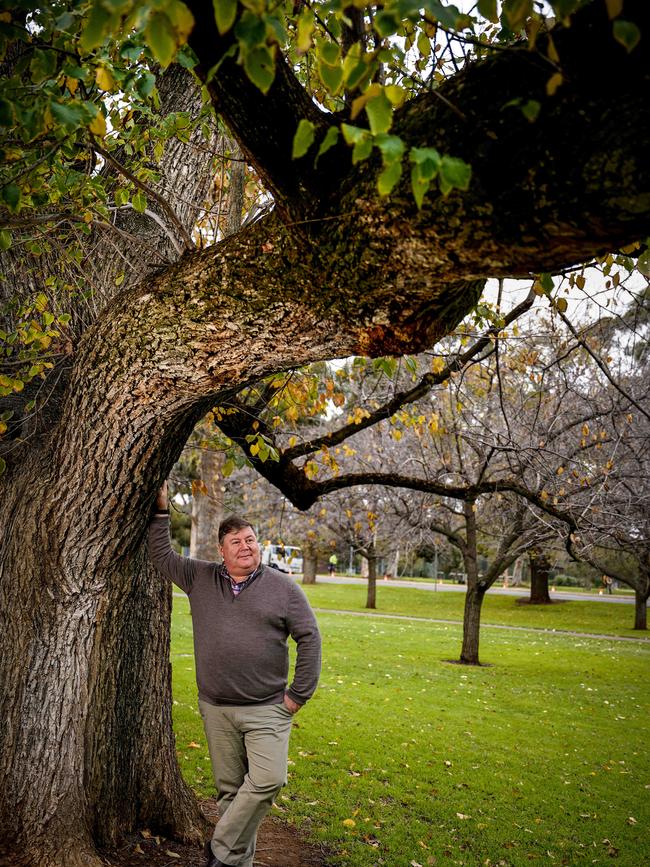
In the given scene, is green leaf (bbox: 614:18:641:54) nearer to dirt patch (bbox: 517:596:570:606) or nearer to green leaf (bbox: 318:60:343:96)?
green leaf (bbox: 318:60:343:96)

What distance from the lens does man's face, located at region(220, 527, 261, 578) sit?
14.4 feet

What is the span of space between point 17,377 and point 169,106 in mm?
2612

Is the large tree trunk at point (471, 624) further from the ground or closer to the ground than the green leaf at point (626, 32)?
closer to the ground

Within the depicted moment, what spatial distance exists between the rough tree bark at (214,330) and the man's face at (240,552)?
0.60 m

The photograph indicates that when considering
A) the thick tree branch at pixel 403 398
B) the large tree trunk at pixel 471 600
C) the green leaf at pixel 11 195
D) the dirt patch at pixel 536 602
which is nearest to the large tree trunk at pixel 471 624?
the large tree trunk at pixel 471 600

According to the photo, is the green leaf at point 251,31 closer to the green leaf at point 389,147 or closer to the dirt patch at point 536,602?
the green leaf at point 389,147

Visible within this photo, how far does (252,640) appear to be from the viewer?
Answer: 14.0 feet

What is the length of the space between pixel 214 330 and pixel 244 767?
2.92 meters

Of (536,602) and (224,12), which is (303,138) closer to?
(224,12)

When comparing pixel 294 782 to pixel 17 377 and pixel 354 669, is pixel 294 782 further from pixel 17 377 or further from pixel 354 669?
pixel 354 669

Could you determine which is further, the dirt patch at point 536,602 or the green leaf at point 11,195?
the dirt patch at point 536,602

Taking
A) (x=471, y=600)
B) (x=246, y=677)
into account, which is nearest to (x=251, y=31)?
(x=246, y=677)

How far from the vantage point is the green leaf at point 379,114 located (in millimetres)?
1773

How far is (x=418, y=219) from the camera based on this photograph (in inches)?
94.3
